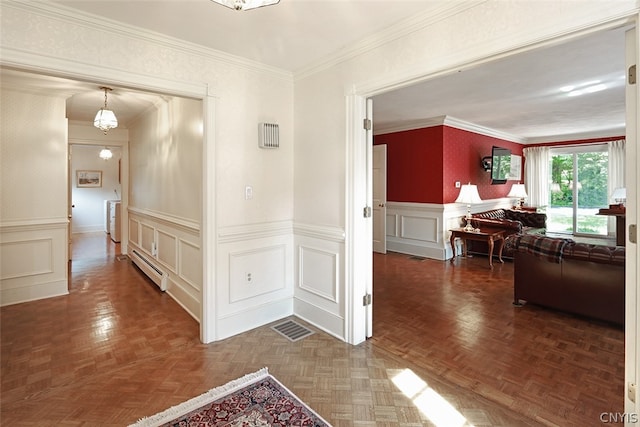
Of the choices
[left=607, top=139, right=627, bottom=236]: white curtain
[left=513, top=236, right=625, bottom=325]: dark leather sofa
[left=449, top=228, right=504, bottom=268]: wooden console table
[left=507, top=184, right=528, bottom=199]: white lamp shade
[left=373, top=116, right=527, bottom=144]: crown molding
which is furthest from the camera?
[left=507, top=184, right=528, bottom=199]: white lamp shade

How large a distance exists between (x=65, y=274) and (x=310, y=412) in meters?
3.84

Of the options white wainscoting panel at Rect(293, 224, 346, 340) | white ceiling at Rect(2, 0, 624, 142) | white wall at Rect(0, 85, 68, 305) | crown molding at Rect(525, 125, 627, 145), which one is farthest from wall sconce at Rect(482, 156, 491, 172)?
white wall at Rect(0, 85, 68, 305)

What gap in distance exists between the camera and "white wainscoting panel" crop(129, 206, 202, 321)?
334cm

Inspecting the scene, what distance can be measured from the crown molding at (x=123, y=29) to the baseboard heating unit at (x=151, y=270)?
269cm

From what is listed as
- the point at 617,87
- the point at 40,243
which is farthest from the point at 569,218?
the point at 40,243

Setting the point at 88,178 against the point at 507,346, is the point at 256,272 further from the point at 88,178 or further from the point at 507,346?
the point at 88,178

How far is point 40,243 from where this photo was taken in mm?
3969

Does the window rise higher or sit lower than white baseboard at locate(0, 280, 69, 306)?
higher

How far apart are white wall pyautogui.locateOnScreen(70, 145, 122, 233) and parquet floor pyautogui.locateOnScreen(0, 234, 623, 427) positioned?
270 inches

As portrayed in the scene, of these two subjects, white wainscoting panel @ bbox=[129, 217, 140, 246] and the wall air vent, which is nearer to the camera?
the wall air vent

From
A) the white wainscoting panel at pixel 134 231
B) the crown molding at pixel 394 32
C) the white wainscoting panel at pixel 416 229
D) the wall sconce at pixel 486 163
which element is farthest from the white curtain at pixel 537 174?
the white wainscoting panel at pixel 134 231

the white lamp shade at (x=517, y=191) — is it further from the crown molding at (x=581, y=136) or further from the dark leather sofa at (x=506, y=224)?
the crown molding at (x=581, y=136)

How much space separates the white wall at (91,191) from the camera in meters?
9.44

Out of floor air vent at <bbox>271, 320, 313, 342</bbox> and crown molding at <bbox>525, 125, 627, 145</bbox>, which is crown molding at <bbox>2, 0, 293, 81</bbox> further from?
crown molding at <bbox>525, 125, 627, 145</bbox>
